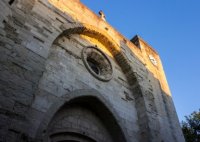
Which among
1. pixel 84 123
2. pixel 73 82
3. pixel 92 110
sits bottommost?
pixel 84 123

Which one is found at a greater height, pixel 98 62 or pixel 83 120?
pixel 98 62

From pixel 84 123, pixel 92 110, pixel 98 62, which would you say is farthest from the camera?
pixel 98 62

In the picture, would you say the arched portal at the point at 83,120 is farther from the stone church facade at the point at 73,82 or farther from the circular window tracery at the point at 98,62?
the circular window tracery at the point at 98,62

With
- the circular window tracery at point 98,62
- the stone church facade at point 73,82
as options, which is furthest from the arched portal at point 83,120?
the circular window tracery at point 98,62

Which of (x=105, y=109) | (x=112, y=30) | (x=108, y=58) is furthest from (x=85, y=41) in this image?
(x=105, y=109)

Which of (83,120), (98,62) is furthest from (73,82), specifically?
(98,62)

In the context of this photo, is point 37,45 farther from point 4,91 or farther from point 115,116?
point 115,116

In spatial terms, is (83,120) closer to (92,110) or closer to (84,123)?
(84,123)

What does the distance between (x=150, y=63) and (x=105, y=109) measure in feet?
13.3

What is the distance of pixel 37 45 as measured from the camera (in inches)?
186

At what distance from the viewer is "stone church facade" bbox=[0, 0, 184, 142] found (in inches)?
152

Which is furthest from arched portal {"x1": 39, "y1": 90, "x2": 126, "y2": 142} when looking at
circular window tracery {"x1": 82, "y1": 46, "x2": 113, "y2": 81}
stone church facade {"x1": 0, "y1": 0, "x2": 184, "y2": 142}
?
circular window tracery {"x1": 82, "y1": 46, "x2": 113, "y2": 81}

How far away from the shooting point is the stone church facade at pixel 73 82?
3863 mm

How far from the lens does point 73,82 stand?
538 centimetres
